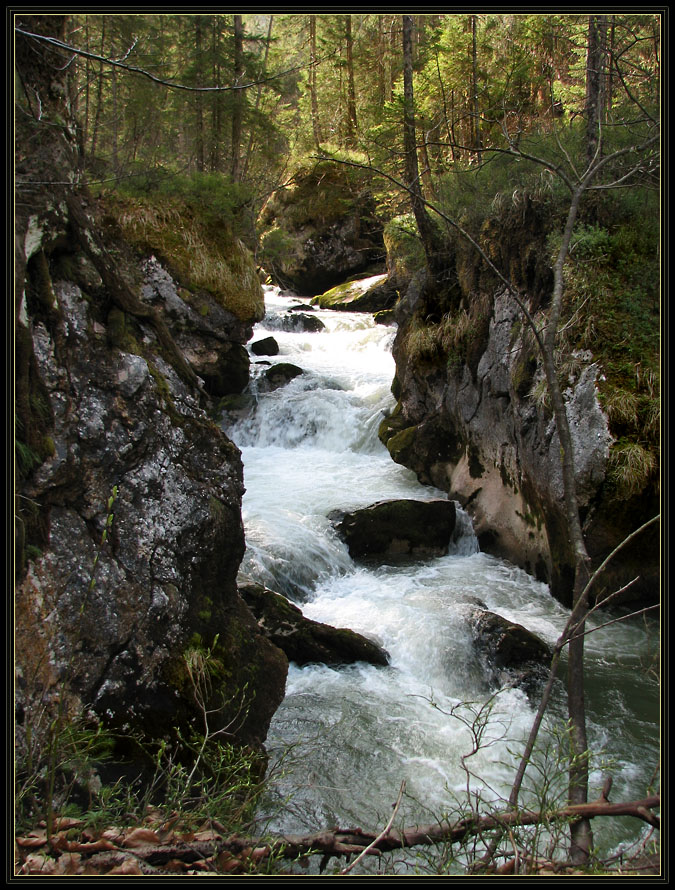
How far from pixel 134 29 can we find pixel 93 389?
219 cm

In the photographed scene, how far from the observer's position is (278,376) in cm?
1488

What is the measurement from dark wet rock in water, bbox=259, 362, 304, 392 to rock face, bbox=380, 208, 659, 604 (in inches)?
145

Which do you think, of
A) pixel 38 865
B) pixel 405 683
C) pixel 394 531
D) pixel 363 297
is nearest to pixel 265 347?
pixel 363 297

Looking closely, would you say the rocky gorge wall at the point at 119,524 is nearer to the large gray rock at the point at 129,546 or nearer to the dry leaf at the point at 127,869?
the large gray rock at the point at 129,546

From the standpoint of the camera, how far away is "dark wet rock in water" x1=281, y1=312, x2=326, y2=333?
61.2ft

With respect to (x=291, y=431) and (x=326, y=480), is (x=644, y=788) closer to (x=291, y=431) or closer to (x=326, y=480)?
(x=326, y=480)

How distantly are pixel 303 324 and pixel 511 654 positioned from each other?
14636mm

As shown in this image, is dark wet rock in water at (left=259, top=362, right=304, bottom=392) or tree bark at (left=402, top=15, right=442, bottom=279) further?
dark wet rock in water at (left=259, top=362, right=304, bottom=392)

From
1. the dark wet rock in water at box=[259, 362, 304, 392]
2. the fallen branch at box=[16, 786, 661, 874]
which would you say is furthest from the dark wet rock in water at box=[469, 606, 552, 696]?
the dark wet rock in water at box=[259, 362, 304, 392]

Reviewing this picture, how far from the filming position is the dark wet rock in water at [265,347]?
1666 centimetres

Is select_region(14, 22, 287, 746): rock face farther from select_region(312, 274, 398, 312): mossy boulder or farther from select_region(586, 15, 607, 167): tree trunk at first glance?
select_region(312, 274, 398, 312): mossy boulder

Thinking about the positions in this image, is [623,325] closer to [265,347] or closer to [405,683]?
[405,683]

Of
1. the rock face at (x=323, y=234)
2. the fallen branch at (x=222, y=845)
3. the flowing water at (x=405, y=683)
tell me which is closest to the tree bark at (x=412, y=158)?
the flowing water at (x=405, y=683)
